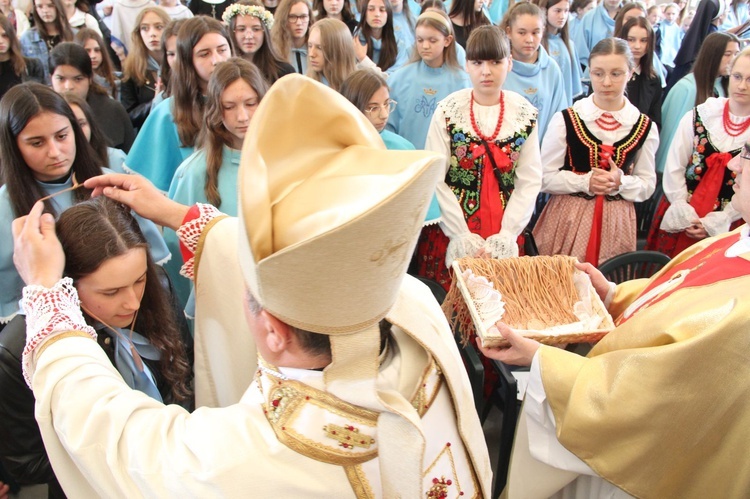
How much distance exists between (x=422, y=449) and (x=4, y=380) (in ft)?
3.44

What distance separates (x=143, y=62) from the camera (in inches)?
171

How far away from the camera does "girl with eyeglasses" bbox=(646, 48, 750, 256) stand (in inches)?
121

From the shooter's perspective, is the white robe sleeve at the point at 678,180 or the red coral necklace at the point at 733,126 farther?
the white robe sleeve at the point at 678,180

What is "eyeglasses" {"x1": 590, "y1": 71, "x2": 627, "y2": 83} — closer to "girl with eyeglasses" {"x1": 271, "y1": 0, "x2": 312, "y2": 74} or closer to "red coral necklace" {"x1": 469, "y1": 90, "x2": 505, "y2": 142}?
"red coral necklace" {"x1": 469, "y1": 90, "x2": 505, "y2": 142}

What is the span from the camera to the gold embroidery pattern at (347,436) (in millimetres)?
1050

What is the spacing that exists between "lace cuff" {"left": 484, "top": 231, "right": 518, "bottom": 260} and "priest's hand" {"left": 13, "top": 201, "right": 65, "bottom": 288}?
1.96 metres

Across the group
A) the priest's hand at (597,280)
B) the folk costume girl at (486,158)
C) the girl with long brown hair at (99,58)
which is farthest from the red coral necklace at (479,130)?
the girl with long brown hair at (99,58)

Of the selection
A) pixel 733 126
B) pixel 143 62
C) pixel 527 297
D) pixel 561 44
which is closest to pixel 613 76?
pixel 733 126

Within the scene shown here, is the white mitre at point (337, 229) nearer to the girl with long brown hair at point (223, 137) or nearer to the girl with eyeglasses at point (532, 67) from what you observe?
the girl with long brown hair at point (223, 137)

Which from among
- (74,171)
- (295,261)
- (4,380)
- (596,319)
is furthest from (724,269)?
(74,171)

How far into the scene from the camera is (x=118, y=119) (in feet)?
11.9

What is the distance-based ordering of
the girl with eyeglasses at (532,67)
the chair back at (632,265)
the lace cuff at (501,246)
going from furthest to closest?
the girl with eyeglasses at (532,67) → the lace cuff at (501,246) → the chair back at (632,265)

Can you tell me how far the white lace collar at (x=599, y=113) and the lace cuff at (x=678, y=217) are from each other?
1.64 feet

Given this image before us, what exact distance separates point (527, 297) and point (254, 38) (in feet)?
8.12
